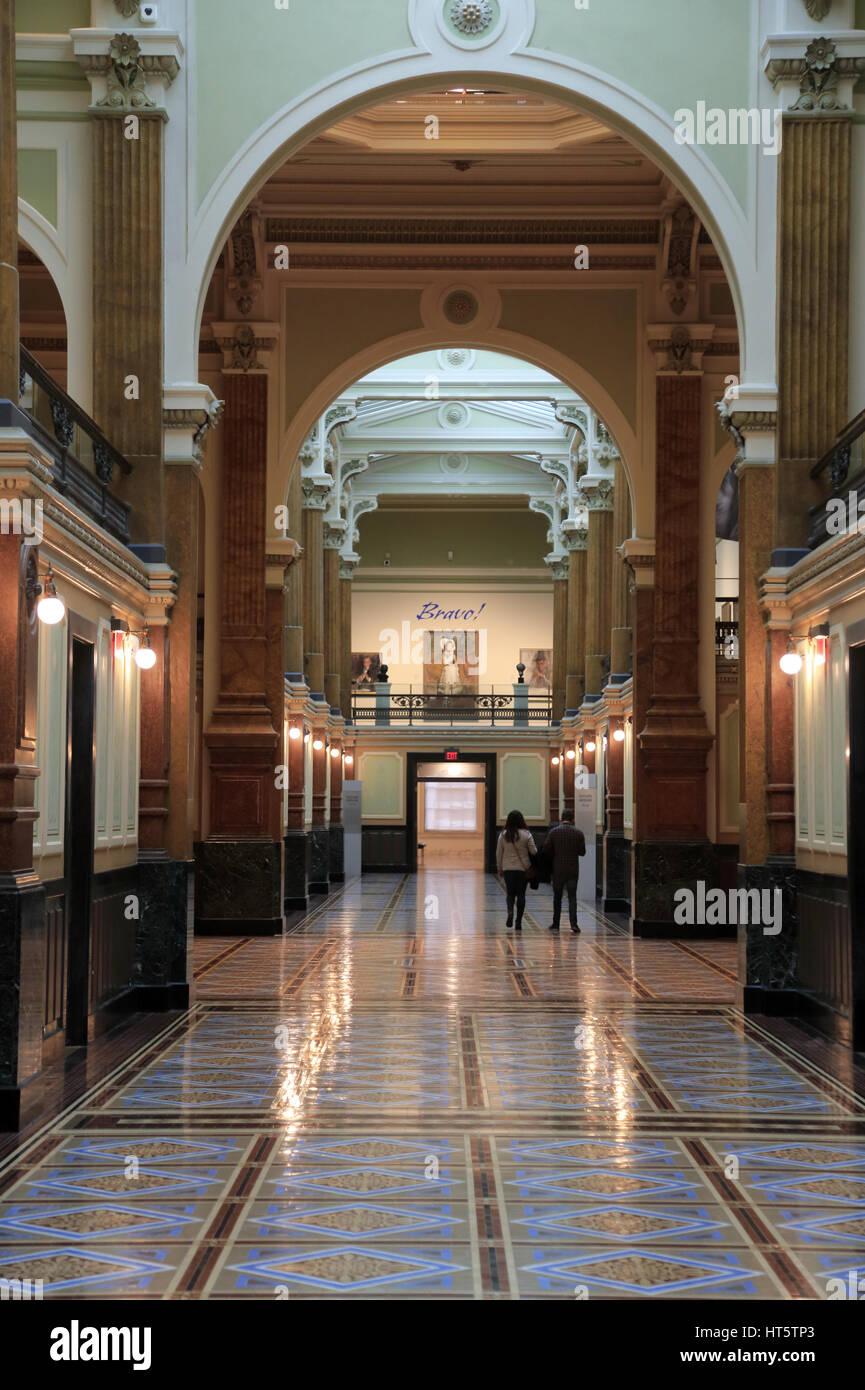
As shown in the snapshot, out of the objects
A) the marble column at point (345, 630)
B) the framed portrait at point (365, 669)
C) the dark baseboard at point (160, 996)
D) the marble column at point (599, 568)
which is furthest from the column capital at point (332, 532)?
the dark baseboard at point (160, 996)

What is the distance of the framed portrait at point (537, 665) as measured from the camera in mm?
38375

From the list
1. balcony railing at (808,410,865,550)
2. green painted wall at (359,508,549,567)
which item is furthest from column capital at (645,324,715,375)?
green painted wall at (359,508,549,567)

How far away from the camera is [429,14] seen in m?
11.4

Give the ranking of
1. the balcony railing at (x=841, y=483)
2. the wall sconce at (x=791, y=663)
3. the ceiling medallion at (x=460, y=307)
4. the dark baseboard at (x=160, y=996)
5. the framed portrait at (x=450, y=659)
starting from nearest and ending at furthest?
the balcony railing at (x=841, y=483) → the wall sconce at (x=791, y=663) → the dark baseboard at (x=160, y=996) → the ceiling medallion at (x=460, y=307) → the framed portrait at (x=450, y=659)

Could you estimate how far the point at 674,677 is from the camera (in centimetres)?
1759

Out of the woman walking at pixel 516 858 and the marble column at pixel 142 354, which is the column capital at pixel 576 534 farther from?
the marble column at pixel 142 354

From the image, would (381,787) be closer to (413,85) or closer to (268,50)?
(413,85)

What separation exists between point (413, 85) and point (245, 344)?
21.5ft

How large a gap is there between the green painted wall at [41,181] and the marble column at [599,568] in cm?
1357

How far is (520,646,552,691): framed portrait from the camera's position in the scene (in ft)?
A: 126

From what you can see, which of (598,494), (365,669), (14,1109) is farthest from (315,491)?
(14,1109)

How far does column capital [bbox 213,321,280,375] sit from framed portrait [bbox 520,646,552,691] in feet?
69.6

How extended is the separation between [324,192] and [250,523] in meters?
3.77

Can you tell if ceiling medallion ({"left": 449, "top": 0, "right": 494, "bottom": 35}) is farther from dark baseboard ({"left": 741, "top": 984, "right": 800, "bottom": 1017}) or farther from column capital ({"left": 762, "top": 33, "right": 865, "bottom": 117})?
dark baseboard ({"left": 741, "top": 984, "right": 800, "bottom": 1017})
